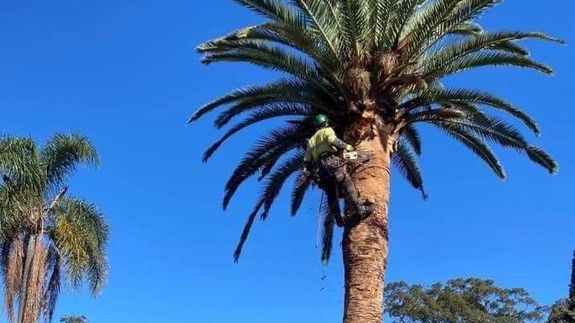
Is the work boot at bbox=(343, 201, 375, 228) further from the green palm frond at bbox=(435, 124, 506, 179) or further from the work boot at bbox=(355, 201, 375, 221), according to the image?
the green palm frond at bbox=(435, 124, 506, 179)

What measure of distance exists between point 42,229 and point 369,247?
11260 millimetres

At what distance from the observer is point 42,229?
64.3 feet

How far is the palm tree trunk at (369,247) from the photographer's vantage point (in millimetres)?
11094

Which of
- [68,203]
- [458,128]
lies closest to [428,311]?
[68,203]

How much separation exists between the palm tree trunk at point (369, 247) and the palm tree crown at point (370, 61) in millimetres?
578

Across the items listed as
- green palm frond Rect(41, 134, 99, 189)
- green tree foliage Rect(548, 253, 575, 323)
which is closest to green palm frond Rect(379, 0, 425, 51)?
green palm frond Rect(41, 134, 99, 189)

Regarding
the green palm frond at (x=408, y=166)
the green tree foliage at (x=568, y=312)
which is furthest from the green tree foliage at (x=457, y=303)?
the green palm frond at (x=408, y=166)

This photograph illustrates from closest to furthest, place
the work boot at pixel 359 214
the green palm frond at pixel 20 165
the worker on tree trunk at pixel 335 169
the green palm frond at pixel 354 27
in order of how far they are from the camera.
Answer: the worker on tree trunk at pixel 335 169 < the work boot at pixel 359 214 < the green palm frond at pixel 354 27 < the green palm frond at pixel 20 165

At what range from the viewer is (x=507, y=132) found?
575 inches

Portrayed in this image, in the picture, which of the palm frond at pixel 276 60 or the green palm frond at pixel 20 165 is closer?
the palm frond at pixel 276 60

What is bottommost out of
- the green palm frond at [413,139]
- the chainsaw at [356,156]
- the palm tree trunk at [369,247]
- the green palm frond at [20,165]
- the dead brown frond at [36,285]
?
the palm tree trunk at [369,247]

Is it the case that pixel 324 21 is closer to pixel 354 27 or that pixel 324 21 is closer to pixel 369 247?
pixel 354 27

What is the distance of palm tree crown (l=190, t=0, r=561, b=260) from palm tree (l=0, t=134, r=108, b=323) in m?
7.66

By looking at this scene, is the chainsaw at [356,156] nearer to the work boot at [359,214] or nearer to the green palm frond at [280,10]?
the work boot at [359,214]
